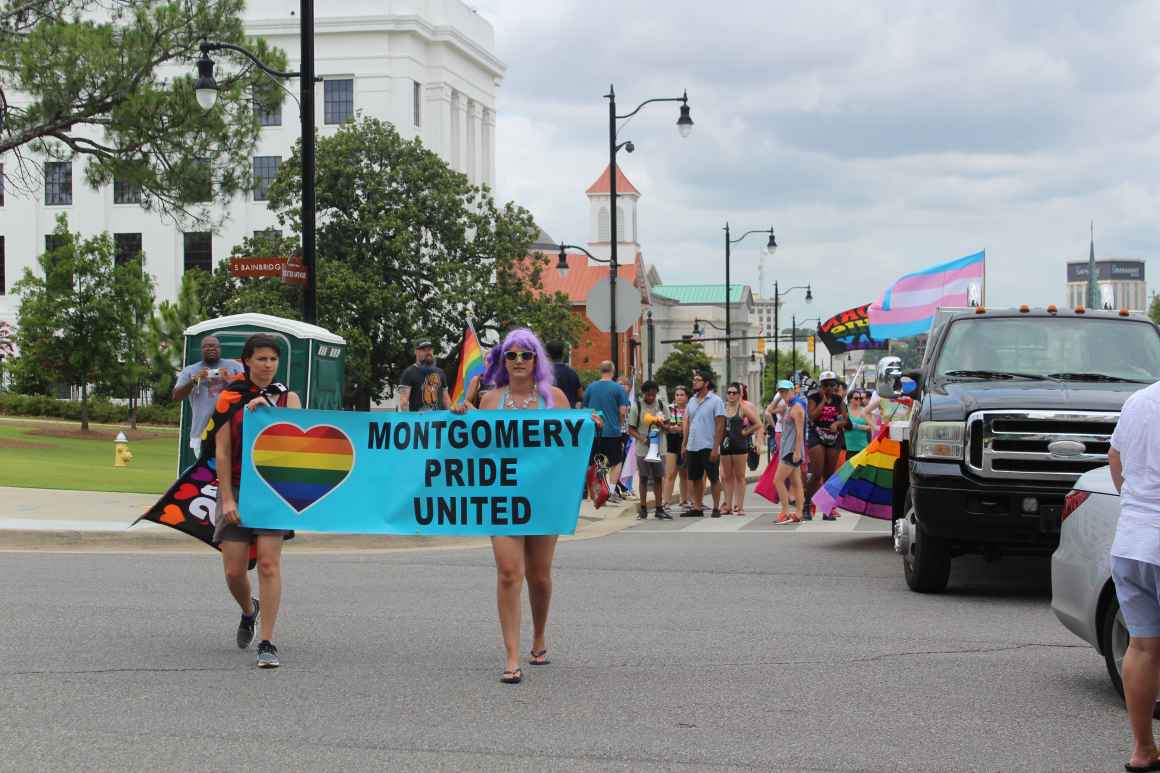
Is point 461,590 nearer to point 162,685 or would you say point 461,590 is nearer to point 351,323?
point 162,685

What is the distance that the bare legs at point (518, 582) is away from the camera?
8258 millimetres

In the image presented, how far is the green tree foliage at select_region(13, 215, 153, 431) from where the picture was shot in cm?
4544

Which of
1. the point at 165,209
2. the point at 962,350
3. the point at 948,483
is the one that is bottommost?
the point at 948,483

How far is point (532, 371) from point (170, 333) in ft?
166

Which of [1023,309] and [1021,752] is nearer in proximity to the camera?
[1021,752]

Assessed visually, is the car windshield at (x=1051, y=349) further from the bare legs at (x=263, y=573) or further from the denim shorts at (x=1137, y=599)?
the denim shorts at (x=1137, y=599)

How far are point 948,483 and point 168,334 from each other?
4891cm

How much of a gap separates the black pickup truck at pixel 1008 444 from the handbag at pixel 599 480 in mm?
8408

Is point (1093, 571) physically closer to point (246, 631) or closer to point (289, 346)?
point (246, 631)

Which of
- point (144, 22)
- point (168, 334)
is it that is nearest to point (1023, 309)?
point (144, 22)

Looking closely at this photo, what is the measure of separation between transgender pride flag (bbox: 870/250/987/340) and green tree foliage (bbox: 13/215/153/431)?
2858 centimetres

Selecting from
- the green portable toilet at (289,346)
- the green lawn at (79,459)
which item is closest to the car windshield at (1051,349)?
the green portable toilet at (289,346)

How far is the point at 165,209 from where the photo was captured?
30.5 meters

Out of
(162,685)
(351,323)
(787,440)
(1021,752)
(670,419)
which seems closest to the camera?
(1021,752)
